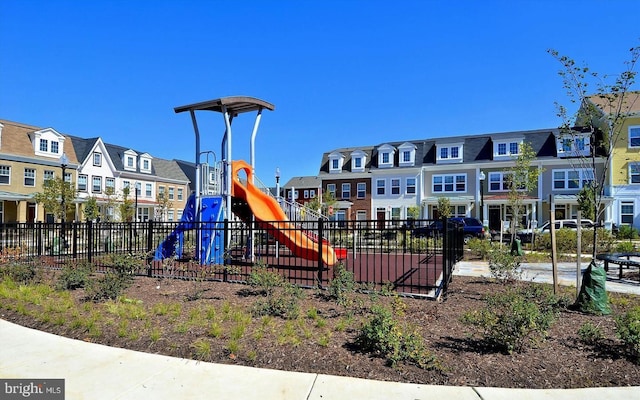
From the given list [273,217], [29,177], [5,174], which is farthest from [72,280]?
[29,177]

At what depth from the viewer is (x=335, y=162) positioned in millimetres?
42875

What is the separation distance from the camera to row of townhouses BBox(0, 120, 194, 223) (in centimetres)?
3192

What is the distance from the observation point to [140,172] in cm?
4466

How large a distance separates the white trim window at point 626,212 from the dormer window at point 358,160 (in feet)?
73.3

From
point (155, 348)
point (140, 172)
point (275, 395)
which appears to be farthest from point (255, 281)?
point (140, 172)

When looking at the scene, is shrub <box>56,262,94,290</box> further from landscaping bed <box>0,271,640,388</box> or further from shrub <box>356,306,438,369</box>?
shrub <box>356,306,438,369</box>

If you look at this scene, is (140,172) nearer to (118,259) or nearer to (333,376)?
(118,259)

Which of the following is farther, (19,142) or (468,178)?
(468,178)

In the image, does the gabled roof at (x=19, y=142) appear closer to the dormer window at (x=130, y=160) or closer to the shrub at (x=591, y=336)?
the dormer window at (x=130, y=160)

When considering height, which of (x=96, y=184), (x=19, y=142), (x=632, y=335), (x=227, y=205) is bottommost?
(x=632, y=335)

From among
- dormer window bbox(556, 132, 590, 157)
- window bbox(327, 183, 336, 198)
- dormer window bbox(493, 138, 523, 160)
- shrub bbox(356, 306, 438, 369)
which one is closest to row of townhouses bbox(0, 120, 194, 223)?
window bbox(327, 183, 336, 198)

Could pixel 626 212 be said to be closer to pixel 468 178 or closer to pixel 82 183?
pixel 468 178

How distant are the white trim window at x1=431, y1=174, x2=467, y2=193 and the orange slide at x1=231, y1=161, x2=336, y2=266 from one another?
28533 millimetres

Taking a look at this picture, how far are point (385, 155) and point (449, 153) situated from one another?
20.8 feet
